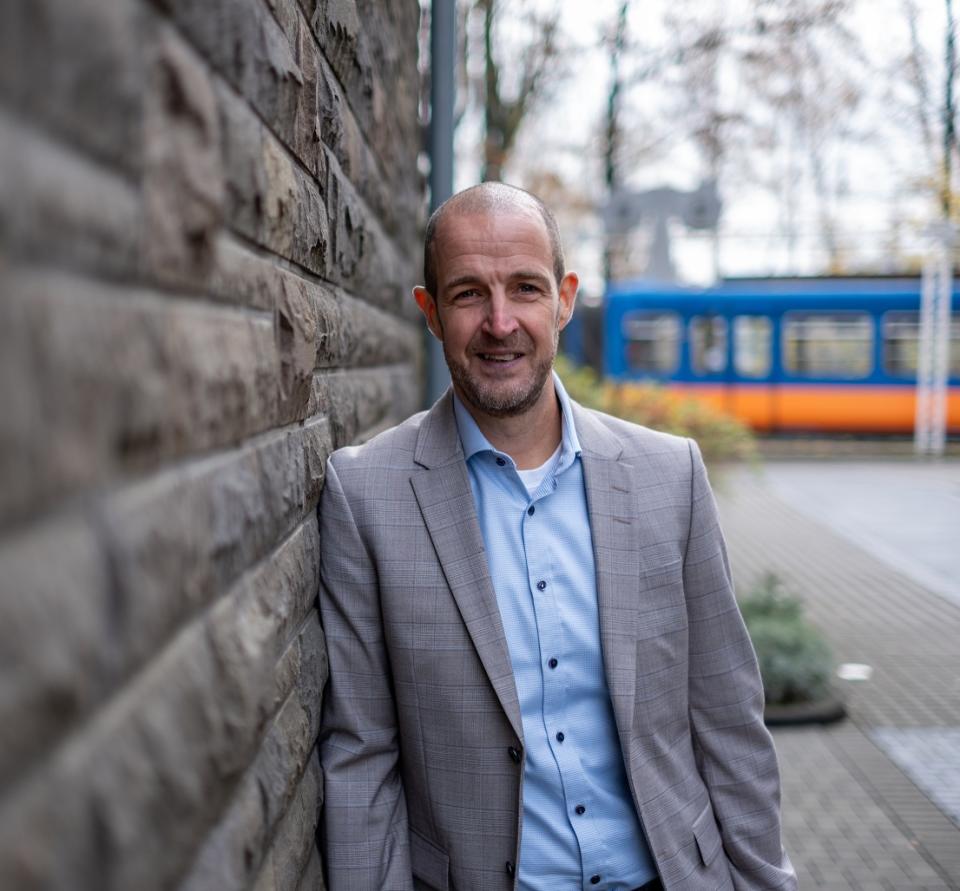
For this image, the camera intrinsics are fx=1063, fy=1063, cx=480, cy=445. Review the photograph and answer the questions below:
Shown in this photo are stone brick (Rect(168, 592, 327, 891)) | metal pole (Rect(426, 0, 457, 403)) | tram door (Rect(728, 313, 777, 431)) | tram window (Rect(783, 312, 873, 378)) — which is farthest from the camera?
tram door (Rect(728, 313, 777, 431))

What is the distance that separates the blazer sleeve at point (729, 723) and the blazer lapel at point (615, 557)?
0.56 feet

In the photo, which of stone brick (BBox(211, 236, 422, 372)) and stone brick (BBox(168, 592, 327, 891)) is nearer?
stone brick (BBox(168, 592, 327, 891))

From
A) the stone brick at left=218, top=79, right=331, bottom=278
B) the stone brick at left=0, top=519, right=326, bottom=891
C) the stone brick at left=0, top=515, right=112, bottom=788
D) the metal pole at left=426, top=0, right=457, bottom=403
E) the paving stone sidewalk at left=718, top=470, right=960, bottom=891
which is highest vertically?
the metal pole at left=426, top=0, right=457, bottom=403

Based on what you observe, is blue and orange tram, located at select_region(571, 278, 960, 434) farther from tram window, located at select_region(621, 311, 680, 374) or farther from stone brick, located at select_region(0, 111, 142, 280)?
stone brick, located at select_region(0, 111, 142, 280)

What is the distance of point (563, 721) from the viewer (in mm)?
2139

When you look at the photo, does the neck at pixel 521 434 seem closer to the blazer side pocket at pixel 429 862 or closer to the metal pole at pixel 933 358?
the blazer side pocket at pixel 429 862

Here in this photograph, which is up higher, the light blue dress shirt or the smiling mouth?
the smiling mouth

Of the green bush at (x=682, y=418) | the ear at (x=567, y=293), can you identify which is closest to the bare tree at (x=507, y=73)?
the green bush at (x=682, y=418)

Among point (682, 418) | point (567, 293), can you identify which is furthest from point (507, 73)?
point (567, 293)

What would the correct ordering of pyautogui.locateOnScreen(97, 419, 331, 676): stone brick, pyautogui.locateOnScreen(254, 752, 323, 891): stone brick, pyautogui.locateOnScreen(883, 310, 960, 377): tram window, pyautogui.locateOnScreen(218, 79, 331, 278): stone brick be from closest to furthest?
pyautogui.locateOnScreen(97, 419, 331, 676): stone brick, pyautogui.locateOnScreen(218, 79, 331, 278): stone brick, pyautogui.locateOnScreen(254, 752, 323, 891): stone brick, pyautogui.locateOnScreen(883, 310, 960, 377): tram window

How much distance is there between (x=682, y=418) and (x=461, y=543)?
23.6ft

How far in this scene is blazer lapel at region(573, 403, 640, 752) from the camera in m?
2.12

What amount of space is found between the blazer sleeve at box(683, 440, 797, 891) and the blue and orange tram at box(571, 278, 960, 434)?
18439 mm

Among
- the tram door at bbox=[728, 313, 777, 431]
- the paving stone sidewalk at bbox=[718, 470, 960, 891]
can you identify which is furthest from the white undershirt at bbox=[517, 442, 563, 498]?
the tram door at bbox=[728, 313, 777, 431]
